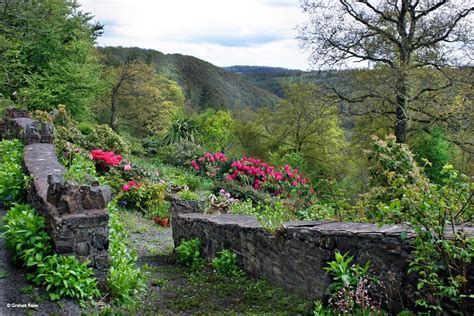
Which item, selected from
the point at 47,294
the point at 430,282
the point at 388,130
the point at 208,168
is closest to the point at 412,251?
the point at 430,282

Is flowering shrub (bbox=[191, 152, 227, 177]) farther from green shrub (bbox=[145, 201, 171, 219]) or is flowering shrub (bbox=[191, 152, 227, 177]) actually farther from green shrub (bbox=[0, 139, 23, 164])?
green shrub (bbox=[0, 139, 23, 164])

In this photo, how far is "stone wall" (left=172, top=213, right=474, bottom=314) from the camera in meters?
3.42

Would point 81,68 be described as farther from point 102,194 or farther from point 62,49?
point 102,194

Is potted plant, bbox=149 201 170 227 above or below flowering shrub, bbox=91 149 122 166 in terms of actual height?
below

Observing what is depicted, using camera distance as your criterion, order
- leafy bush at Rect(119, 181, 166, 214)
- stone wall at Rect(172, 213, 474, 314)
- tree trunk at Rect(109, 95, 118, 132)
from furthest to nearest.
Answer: tree trunk at Rect(109, 95, 118, 132) < leafy bush at Rect(119, 181, 166, 214) < stone wall at Rect(172, 213, 474, 314)

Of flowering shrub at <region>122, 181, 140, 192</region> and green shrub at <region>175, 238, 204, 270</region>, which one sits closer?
green shrub at <region>175, 238, 204, 270</region>

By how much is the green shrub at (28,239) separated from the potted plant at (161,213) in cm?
471

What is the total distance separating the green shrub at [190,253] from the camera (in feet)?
20.4

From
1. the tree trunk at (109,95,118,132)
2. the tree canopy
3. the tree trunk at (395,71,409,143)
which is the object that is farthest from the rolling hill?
the tree trunk at (109,95,118,132)

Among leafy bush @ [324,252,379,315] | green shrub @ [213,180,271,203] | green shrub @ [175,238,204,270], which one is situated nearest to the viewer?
leafy bush @ [324,252,379,315]

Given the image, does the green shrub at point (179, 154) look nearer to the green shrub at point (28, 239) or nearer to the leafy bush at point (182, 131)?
the leafy bush at point (182, 131)

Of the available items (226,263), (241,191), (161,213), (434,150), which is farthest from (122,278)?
(434,150)

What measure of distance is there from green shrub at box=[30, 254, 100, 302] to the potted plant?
17.3 ft

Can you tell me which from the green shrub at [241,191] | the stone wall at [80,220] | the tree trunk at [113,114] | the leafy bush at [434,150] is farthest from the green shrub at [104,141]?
the tree trunk at [113,114]
